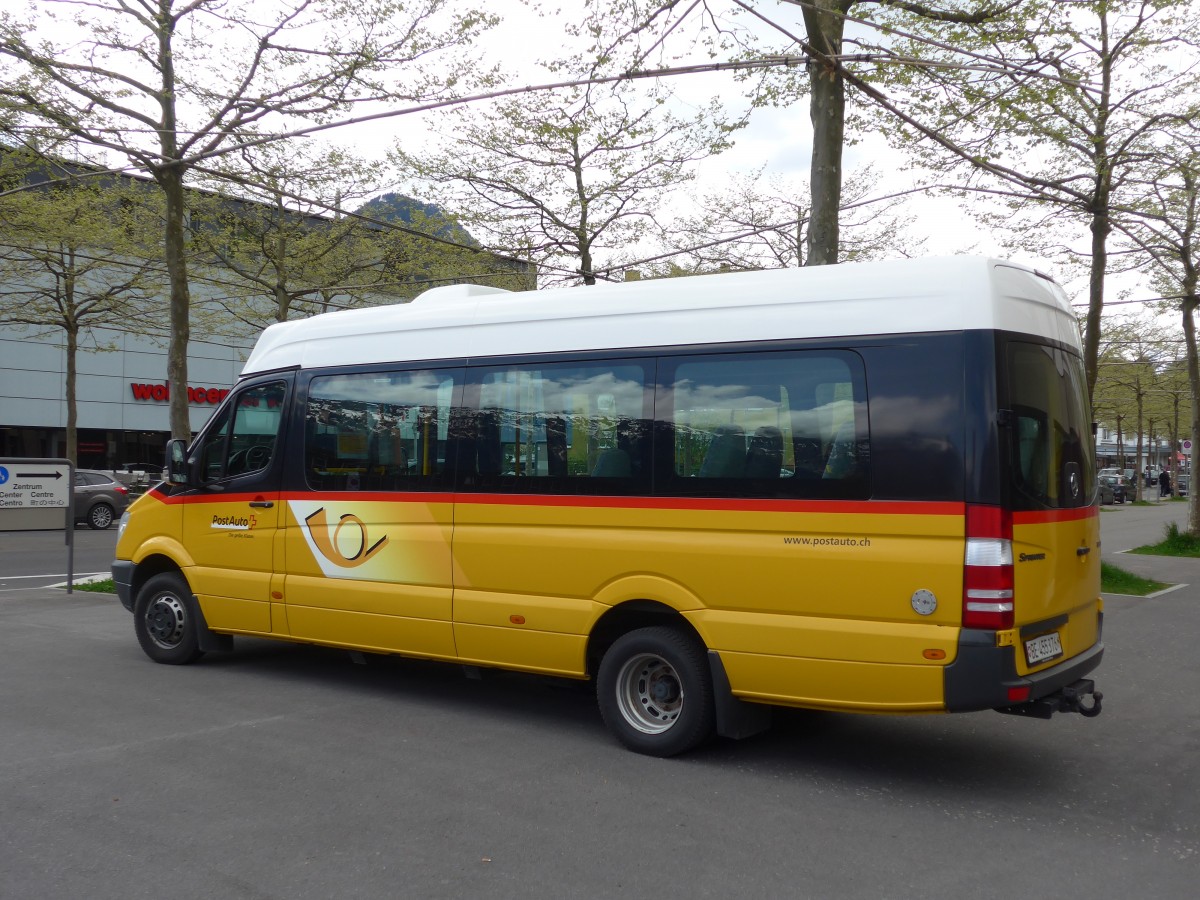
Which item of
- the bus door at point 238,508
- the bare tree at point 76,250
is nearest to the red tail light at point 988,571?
the bus door at point 238,508

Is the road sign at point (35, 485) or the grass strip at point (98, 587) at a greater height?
the road sign at point (35, 485)

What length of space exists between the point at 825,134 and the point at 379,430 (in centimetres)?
638

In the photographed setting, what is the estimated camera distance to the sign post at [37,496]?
13.1 metres

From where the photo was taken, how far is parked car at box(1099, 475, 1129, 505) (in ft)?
158

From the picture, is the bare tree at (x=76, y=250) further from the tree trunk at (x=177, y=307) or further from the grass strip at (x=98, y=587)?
the grass strip at (x=98, y=587)

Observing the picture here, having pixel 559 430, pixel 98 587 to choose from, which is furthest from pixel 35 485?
pixel 559 430

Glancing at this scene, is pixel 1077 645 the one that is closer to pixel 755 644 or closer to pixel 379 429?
pixel 755 644

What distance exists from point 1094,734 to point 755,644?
2.71 m

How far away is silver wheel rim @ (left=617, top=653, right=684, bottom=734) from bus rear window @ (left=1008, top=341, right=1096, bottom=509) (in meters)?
2.16

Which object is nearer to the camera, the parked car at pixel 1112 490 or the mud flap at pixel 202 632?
the mud flap at pixel 202 632

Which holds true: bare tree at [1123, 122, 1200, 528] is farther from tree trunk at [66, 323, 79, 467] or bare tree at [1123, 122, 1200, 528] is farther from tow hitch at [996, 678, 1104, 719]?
tree trunk at [66, 323, 79, 467]

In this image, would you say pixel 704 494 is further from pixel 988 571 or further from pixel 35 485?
pixel 35 485

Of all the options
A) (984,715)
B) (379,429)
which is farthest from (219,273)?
(984,715)

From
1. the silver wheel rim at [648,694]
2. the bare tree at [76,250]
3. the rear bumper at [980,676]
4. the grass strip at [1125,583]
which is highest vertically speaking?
the bare tree at [76,250]
